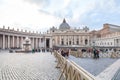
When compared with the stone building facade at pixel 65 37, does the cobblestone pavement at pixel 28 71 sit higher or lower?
lower

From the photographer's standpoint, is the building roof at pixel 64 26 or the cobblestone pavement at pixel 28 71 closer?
the cobblestone pavement at pixel 28 71

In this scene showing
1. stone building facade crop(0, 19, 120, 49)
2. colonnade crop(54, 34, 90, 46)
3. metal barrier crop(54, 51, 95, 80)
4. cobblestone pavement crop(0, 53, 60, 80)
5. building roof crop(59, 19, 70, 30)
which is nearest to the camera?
metal barrier crop(54, 51, 95, 80)

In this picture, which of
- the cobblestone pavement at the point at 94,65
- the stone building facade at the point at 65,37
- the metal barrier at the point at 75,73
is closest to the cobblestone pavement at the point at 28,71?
the cobblestone pavement at the point at 94,65

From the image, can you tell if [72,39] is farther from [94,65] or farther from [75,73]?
[75,73]

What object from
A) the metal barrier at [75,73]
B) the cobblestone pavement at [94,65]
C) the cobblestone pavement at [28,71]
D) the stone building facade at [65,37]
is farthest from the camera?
the stone building facade at [65,37]

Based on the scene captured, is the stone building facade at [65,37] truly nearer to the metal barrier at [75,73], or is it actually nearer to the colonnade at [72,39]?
the colonnade at [72,39]

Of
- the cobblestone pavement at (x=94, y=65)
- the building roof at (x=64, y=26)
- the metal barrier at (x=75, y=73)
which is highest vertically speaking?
the building roof at (x=64, y=26)

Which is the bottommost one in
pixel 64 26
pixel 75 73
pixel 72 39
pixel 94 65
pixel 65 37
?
pixel 94 65

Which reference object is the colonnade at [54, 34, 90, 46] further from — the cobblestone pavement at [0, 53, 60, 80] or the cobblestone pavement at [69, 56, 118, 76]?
the cobblestone pavement at [0, 53, 60, 80]

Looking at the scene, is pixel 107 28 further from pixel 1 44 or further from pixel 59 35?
pixel 1 44

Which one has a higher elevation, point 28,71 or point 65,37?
point 65,37

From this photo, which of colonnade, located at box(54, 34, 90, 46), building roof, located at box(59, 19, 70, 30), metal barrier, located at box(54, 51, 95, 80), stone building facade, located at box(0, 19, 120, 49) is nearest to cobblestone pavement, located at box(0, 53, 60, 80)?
metal barrier, located at box(54, 51, 95, 80)

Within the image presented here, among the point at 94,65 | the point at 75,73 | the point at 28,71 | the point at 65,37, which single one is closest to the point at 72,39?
the point at 65,37

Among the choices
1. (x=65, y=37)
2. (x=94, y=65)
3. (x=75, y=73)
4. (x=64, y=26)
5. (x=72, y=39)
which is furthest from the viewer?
(x=64, y=26)
